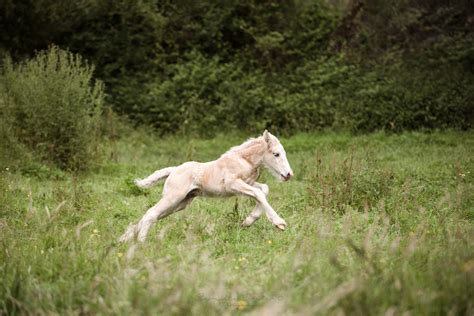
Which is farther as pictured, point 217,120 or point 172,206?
point 217,120

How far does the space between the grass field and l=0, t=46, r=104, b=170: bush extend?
312 centimetres

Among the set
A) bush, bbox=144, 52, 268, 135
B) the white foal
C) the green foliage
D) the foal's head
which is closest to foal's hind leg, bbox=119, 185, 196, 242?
the white foal

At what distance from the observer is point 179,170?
8.91 m

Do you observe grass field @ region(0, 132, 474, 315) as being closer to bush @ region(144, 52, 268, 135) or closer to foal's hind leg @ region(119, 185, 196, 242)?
foal's hind leg @ region(119, 185, 196, 242)

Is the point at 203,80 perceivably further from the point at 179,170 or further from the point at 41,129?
the point at 179,170

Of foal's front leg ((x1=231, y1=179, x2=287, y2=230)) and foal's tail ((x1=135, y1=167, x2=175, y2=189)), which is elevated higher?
foal's front leg ((x1=231, y1=179, x2=287, y2=230))

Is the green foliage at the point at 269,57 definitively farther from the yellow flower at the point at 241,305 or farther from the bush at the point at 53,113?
the yellow flower at the point at 241,305

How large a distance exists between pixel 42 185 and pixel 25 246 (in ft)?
20.8

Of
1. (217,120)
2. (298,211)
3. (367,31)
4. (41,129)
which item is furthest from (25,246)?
(367,31)

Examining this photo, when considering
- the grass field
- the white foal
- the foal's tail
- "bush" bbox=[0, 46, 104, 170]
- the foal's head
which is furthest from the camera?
"bush" bbox=[0, 46, 104, 170]

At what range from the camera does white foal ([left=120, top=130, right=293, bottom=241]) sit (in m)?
8.61

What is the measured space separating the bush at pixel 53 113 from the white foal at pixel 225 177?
6518 mm

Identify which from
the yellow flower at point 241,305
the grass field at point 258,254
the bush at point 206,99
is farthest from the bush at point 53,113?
the yellow flower at point 241,305

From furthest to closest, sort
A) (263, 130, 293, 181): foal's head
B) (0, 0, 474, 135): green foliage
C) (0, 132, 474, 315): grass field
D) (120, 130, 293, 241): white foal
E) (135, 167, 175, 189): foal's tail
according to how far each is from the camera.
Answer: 1. (0, 0, 474, 135): green foliage
2. (135, 167, 175, 189): foal's tail
3. (263, 130, 293, 181): foal's head
4. (120, 130, 293, 241): white foal
5. (0, 132, 474, 315): grass field
